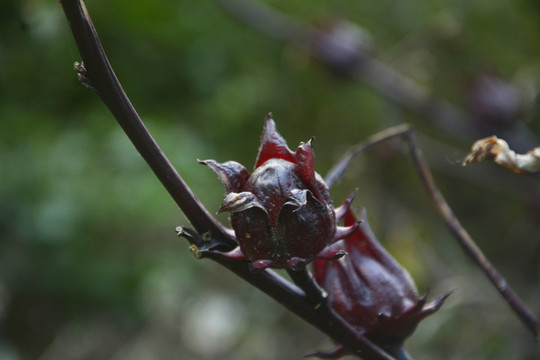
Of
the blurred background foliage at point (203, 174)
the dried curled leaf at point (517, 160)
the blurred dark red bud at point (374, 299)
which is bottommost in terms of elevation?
the blurred background foliage at point (203, 174)

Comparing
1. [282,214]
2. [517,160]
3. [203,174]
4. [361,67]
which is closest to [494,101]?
[361,67]

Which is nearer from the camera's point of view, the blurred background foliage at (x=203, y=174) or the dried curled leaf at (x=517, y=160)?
the dried curled leaf at (x=517, y=160)

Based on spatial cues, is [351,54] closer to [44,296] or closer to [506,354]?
[506,354]

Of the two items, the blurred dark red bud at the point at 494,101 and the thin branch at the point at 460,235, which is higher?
the thin branch at the point at 460,235

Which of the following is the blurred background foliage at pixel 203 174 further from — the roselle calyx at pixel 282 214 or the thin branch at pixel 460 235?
the roselle calyx at pixel 282 214

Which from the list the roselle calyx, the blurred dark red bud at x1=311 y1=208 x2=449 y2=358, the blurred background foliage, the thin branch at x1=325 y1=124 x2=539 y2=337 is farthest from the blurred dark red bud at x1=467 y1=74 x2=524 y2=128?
the roselle calyx

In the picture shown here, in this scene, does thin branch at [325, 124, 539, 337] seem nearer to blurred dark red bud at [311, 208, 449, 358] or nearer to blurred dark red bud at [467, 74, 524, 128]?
blurred dark red bud at [311, 208, 449, 358]

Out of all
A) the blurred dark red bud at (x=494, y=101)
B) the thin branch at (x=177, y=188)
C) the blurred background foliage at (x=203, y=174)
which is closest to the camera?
the thin branch at (x=177, y=188)

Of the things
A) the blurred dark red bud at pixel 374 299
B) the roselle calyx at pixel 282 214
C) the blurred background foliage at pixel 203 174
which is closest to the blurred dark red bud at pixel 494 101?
the blurred background foliage at pixel 203 174
